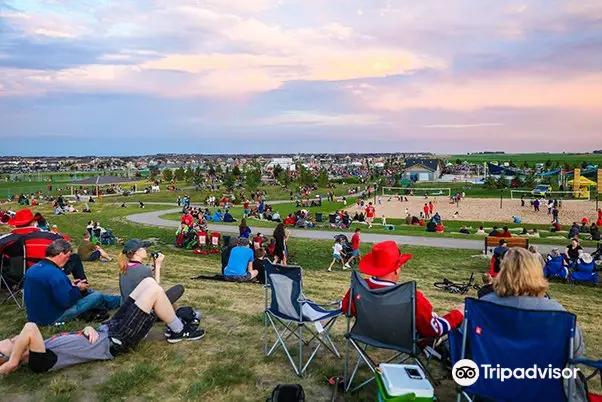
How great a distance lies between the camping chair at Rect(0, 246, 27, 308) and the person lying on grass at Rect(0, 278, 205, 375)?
279cm

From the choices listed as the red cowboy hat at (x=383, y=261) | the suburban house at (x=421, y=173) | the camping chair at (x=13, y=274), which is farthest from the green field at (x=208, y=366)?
the suburban house at (x=421, y=173)

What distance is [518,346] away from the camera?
11.2 feet

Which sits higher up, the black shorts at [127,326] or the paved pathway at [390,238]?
the black shorts at [127,326]

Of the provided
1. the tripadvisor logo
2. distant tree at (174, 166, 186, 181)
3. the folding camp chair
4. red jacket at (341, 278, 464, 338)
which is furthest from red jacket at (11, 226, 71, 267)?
distant tree at (174, 166, 186, 181)

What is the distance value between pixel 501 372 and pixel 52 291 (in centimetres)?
521

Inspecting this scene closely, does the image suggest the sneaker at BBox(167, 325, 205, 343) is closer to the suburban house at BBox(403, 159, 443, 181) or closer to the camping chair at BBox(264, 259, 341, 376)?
the camping chair at BBox(264, 259, 341, 376)

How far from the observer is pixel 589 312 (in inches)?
369

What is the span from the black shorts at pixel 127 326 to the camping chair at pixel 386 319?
2.41m

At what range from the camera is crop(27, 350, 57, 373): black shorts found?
15.0 feet

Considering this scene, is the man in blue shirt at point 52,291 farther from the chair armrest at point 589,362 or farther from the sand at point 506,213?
the sand at point 506,213

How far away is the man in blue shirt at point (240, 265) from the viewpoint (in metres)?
10.2

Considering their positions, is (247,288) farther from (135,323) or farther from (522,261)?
(522,261)

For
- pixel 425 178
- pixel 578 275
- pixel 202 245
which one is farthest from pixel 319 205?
pixel 425 178

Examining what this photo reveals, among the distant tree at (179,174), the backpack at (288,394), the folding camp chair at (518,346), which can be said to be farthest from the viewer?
the distant tree at (179,174)
